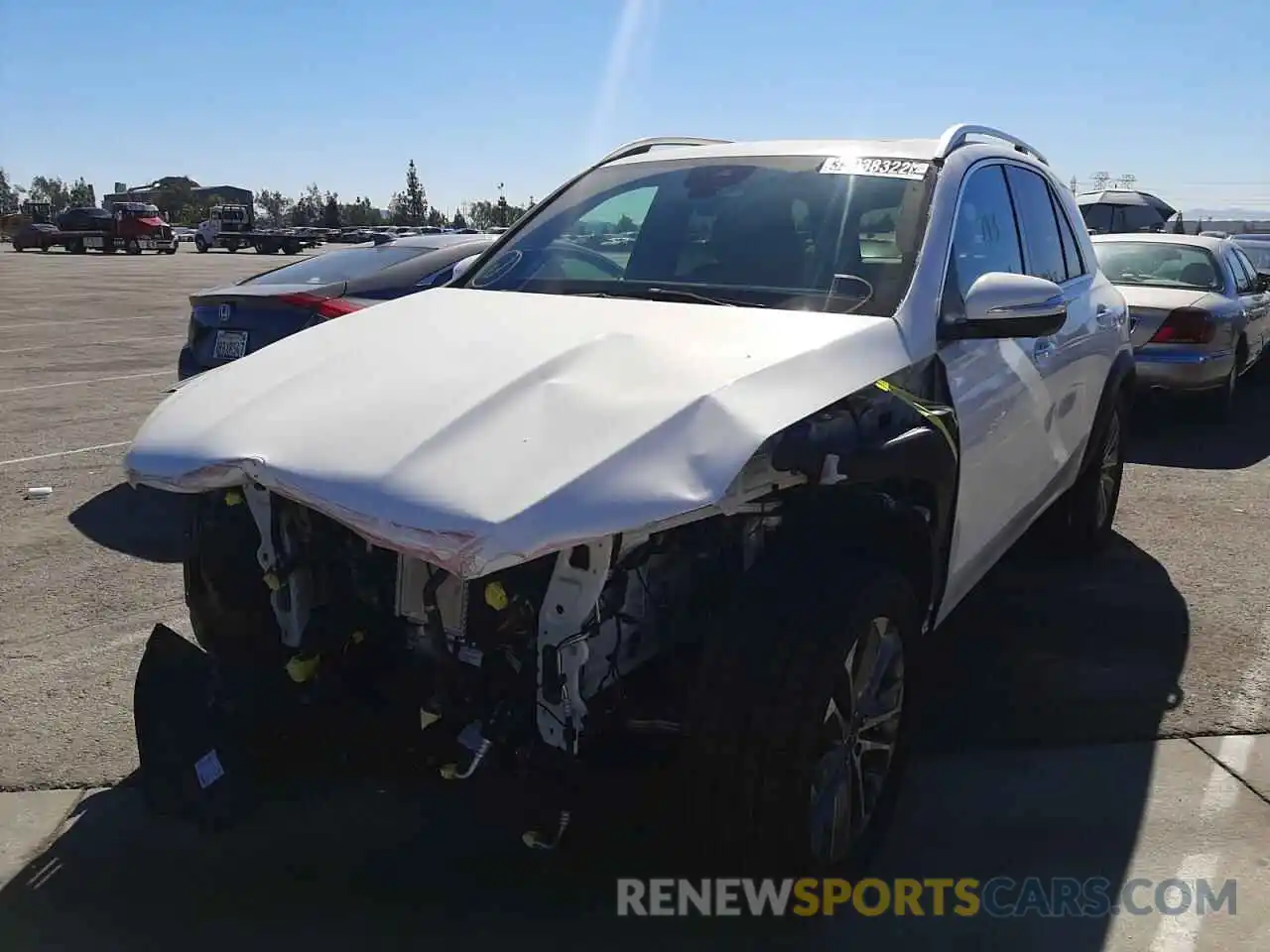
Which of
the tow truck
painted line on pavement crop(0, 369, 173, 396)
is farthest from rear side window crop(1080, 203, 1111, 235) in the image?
the tow truck

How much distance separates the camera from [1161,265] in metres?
9.92

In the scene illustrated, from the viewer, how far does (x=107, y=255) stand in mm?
45844

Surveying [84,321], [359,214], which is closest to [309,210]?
[359,214]

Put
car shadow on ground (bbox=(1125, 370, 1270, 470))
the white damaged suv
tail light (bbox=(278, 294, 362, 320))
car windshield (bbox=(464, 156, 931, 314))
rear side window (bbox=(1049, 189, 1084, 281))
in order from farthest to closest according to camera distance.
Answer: car shadow on ground (bbox=(1125, 370, 1270, 470)) → tail light (bbox=(278, 294, 362, 320)) → rear side window (bbox=(1049, 189, 1084, 281)) → car windshield (bbox=(464, 156, 931, 314)) → the white damaged suv

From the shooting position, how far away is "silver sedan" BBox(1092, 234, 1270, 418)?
8883 millimetres

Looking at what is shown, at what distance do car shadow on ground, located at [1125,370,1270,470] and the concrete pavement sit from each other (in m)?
5.18

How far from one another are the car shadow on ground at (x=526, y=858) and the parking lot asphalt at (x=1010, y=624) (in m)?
0.03

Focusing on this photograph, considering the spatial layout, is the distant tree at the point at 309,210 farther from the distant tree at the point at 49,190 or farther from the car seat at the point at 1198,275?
the car seat at the point at 1198,275

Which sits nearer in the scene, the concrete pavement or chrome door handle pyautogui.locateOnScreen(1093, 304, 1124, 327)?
the concrete pavement

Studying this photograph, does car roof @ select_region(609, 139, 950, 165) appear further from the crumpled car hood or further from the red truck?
the red truck

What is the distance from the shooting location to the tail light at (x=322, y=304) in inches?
246

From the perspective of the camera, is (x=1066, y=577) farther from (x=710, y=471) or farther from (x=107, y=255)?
(x=107, y=255)

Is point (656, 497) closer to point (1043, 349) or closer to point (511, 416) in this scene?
point (511, 416)

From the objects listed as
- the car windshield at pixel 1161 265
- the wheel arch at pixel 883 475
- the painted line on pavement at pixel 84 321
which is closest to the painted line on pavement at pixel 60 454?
the wheel arch at pixel 883 475
